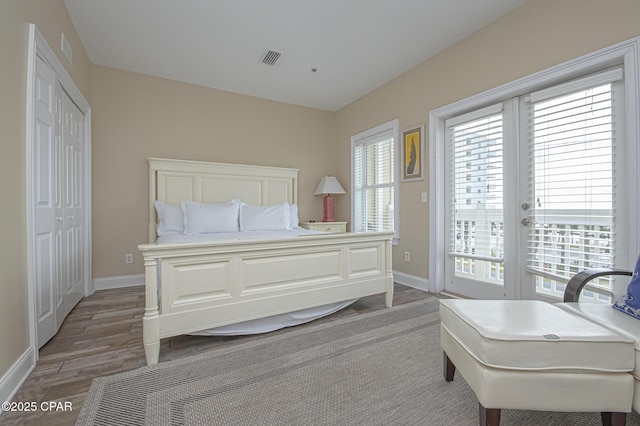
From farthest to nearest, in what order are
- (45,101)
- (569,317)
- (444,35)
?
1. (444,35)
2. (45,101)
3. (569,317)

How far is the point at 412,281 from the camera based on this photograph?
3461mm

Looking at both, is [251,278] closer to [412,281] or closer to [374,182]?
[412,281]

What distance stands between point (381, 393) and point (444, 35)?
317cm

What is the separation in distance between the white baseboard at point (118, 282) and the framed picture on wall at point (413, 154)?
362 cm

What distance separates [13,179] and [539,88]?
12.3 ft

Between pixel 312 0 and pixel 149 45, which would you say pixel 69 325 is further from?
pixel 312 0

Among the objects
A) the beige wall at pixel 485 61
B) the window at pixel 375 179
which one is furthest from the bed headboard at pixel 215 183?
the beige wall at pixel 485 61

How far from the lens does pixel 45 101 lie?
2.00m

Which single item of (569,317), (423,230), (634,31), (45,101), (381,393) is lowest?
(381,393)

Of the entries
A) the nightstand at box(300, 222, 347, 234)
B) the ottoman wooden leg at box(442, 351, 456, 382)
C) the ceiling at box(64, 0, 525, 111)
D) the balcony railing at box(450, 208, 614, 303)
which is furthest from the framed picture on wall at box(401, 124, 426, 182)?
the ottoman wooden leg at box(442, 351, 456, 382)

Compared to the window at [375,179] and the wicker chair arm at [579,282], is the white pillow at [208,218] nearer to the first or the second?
the window at [375,179]

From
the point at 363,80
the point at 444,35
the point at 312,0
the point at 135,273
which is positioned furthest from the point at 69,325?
A: the point at 444,35

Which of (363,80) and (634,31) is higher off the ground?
(363,80)

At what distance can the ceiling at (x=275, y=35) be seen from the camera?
242cm
